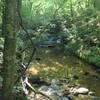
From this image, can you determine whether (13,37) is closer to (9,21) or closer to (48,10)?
(9,21)

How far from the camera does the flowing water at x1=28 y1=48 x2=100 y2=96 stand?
15.2 metres

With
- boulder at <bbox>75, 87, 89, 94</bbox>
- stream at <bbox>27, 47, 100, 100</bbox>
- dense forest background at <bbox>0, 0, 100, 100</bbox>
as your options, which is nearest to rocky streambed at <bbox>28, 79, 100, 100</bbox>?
boulder at <bbox>75, 87, 89, 94</bbox>

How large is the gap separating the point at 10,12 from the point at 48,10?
26.8 m

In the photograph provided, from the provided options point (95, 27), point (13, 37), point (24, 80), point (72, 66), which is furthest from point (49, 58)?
point (13, 37)

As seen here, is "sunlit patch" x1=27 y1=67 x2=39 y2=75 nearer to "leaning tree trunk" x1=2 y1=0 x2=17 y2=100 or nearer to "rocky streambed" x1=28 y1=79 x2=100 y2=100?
"rocky streambed" x1=28 y1=79 x2=100 y2=100

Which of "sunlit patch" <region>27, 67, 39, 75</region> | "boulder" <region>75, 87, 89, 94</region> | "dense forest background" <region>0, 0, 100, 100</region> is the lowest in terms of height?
"boulder" <region>75, 87, 89, 94</region>

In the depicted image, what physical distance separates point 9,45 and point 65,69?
1040cm

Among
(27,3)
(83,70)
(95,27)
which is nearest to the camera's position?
(83,70)

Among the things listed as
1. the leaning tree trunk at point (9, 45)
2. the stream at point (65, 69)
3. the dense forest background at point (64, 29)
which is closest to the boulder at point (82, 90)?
the stream at point (65, 69)

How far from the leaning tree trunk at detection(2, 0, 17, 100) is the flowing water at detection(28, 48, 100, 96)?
659cm

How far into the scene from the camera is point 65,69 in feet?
57.3

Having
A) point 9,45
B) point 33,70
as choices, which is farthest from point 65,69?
point 9,45

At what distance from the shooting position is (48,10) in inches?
1325

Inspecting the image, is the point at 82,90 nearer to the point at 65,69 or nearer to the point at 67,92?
the point at 67,92
